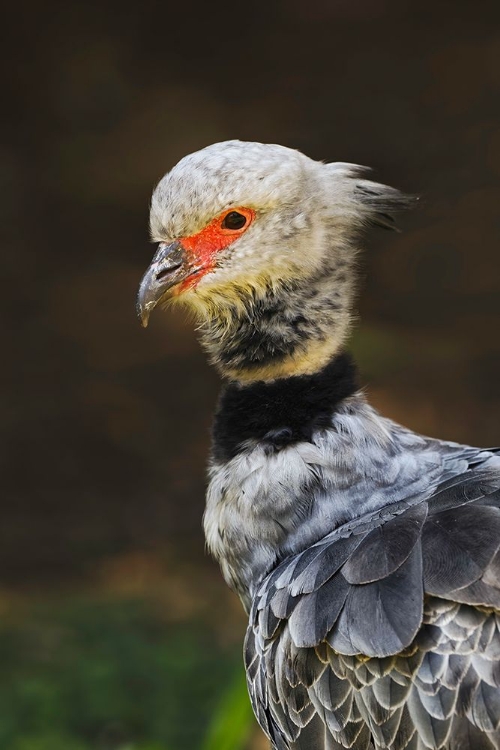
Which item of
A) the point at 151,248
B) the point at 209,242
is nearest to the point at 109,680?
the point at 151,248

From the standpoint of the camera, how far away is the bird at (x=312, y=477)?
58.9 inches

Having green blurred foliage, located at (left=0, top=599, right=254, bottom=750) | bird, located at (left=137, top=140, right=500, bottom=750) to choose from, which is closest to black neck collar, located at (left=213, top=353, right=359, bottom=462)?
bird, located at (left=137, top=140, right=500, bottom=750)

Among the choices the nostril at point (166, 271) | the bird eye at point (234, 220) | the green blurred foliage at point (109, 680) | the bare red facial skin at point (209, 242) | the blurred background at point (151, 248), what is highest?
the bird eye at point (234, 220)

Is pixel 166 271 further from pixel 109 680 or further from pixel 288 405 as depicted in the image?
pixel 109 680

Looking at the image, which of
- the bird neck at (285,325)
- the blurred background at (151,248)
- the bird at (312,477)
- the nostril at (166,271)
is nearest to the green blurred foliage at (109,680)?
the blurred background at (151,248)

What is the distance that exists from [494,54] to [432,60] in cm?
22

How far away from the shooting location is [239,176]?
5.41 feet

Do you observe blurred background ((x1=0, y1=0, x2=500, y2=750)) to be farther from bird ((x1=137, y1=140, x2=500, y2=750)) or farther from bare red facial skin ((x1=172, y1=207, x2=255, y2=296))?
bare red facial skin ((x1=172, y1=207, x2=255, y2=296))

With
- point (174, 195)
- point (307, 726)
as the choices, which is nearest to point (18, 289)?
point (174, 195)

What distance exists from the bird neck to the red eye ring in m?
0.09

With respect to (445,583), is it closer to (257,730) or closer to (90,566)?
(257,730)

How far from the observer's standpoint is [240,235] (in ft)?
5.53

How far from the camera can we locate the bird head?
166cm

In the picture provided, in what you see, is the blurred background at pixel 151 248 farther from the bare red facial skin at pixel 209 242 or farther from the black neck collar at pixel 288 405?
the bare red facial skin at pixel 209 242
